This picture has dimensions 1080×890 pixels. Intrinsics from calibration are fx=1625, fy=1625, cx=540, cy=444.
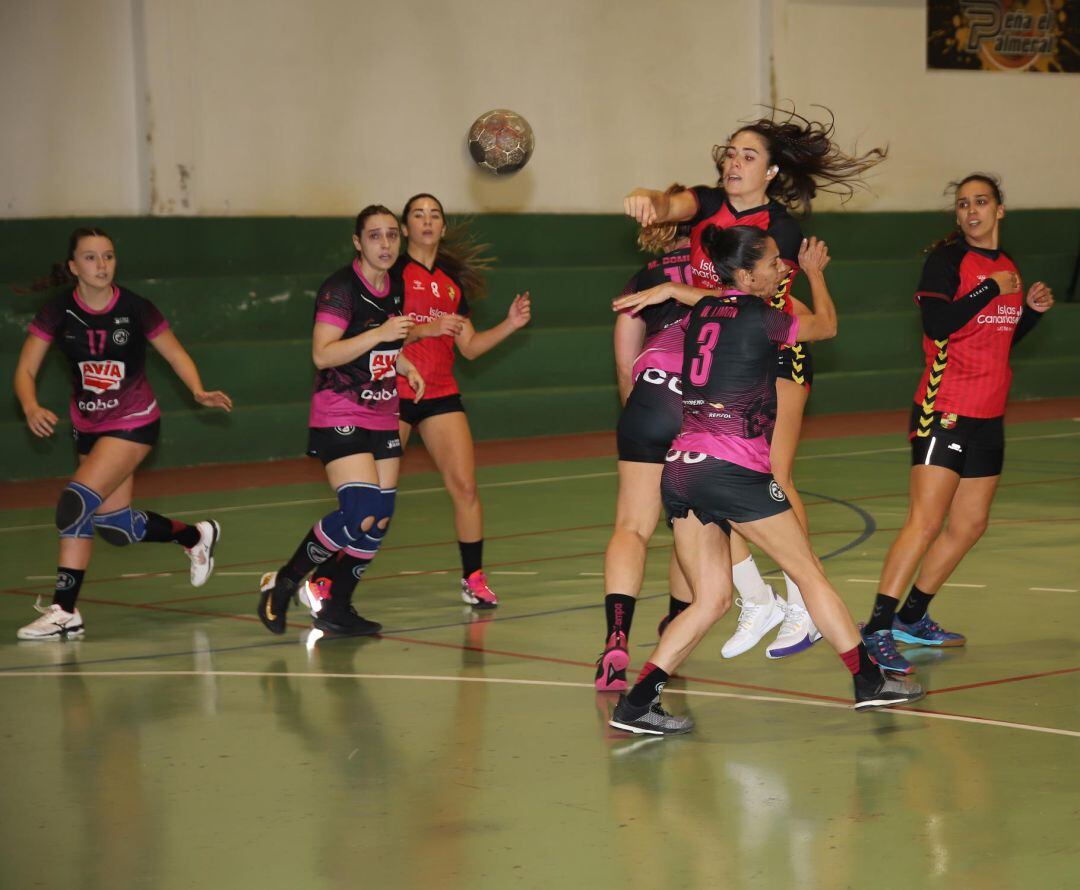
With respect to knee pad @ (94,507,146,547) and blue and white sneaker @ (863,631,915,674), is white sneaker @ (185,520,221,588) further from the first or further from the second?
blue and white sneaker @ (863,631,915,674)

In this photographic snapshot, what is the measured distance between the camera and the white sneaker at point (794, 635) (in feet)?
20.3

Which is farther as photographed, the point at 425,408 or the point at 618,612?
the point at 425,408

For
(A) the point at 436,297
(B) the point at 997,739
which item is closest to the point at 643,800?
(B) the point at 997,739

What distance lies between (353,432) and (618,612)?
67.7 inches

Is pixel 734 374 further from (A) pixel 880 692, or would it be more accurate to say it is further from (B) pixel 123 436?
(B) pixel 123 436

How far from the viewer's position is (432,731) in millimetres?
5289

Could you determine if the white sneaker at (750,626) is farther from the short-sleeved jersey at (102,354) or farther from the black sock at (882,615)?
the short-sleeved jersey at (102,354)

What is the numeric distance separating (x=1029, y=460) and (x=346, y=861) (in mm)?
9703

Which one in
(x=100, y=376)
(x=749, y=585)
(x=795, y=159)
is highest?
(x=795, y=159)

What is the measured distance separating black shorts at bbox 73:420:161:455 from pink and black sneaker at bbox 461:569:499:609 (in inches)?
62.1

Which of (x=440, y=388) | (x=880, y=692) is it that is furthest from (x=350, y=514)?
(x=880, y=692)

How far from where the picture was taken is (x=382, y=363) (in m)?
6.90

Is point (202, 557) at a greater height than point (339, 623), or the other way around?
point (202, 557)

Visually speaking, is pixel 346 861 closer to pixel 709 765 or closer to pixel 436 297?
pixel 709 765
